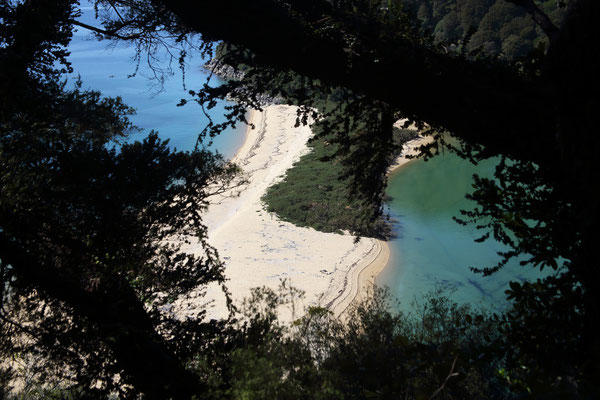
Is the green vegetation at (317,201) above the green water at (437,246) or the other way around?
above

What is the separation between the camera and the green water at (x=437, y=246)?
46.0ft

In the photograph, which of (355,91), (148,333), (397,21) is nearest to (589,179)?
(355,91)

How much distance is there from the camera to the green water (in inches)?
552

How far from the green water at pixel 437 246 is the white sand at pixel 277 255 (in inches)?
54.6

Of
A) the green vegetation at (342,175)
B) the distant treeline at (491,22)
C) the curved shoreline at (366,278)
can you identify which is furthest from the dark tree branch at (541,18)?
the distant treeline at (491,22)

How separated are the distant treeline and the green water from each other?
14.6m

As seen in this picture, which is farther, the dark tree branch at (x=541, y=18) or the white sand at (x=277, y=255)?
the white sand at (x=277, y=255)

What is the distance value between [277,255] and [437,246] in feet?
22.4

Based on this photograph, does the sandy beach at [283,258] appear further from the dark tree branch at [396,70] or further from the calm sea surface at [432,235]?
the dark tree branch at [396,70]

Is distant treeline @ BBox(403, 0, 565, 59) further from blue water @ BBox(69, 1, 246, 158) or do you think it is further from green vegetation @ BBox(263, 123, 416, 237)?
blue water @ BBox(69, 1, 246, 158)

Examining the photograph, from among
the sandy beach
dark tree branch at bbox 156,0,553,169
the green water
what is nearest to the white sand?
the sandy beach

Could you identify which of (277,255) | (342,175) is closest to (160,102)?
(277,255)

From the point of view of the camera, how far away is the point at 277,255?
52.6 ft

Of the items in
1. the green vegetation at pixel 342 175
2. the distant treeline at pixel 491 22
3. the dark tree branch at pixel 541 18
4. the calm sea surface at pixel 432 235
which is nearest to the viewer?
the green vegetation at pixel 342 175
